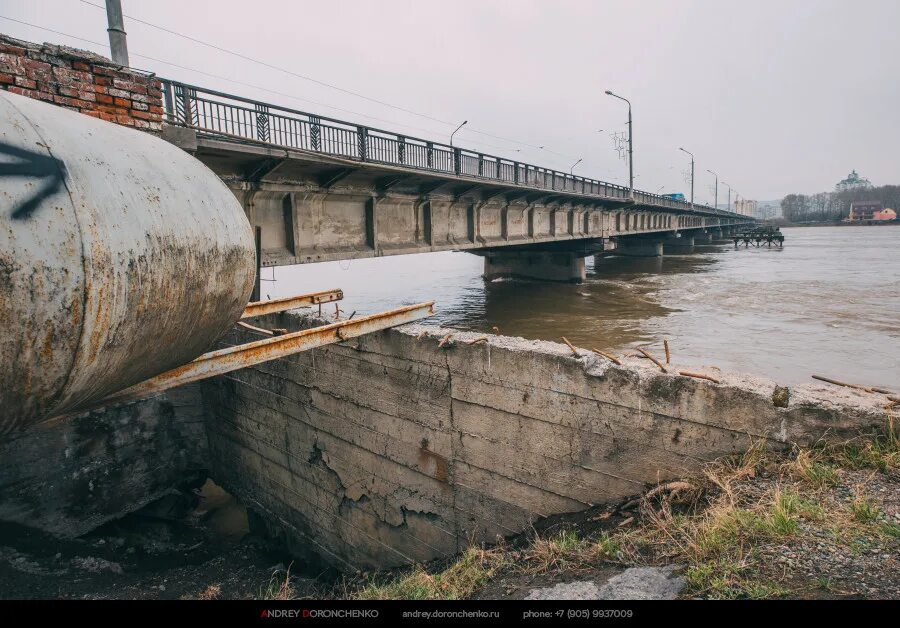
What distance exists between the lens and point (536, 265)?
30734 mm

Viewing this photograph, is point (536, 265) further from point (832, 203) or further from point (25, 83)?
point (832, 203)

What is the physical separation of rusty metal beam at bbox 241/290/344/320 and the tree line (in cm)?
17334

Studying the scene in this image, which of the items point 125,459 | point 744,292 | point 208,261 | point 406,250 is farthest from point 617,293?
point 208,261

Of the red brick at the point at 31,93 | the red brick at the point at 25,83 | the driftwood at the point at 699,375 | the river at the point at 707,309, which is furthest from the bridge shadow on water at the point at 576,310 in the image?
the red brick at the point at 25,83

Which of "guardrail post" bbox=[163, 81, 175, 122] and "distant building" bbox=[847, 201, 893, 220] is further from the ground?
"distant building" bbox=[847, 201, 893, 220]

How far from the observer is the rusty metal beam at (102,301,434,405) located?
3.87 m

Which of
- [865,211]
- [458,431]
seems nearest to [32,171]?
[458,431]

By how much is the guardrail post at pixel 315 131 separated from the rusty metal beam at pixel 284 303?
3.81m

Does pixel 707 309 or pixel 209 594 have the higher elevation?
pixel 707 309

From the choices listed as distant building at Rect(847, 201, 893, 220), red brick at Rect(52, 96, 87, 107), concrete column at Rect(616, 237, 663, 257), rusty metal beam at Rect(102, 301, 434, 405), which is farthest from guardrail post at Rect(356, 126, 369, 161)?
distant building at Rect(847, 201, 893, 220)

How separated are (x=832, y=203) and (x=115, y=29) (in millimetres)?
216749

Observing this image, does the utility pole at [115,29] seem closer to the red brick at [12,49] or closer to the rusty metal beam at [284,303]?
the red brick at [12,49]

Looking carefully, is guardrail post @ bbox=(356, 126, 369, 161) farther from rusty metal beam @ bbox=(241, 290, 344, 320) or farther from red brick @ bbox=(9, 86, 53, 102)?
red brick @ bbox=(9, 86, 53, 102)

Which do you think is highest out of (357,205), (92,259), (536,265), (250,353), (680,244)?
(357,205)
